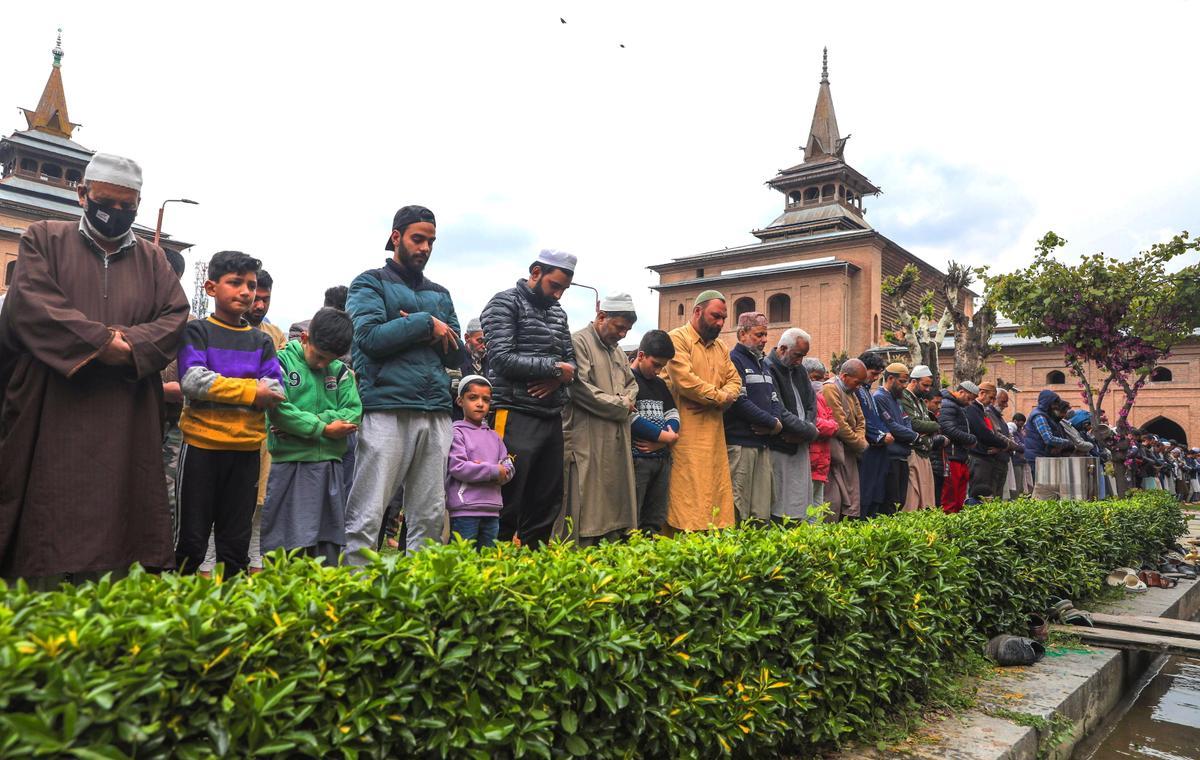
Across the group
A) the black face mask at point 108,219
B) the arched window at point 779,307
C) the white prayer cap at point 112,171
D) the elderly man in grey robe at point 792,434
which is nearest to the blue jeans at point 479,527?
the elderly man in grey robe at point 792,434

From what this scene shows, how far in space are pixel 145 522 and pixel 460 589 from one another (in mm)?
1793

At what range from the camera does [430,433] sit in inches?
169

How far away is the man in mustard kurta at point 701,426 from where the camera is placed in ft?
18.6

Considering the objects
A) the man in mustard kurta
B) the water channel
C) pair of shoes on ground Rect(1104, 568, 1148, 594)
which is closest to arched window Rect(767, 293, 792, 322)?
pair of shoes on ground Rect(1104, 568, 1148, 594)

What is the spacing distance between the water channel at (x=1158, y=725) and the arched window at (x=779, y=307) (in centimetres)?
4352

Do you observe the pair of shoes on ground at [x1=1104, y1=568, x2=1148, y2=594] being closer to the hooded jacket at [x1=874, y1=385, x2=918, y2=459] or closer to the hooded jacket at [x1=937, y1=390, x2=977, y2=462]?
the hooded jacket at [x1=937, y1=390, x2=977, y2=462]

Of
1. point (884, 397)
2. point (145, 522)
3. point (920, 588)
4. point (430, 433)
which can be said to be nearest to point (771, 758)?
point (920, 588)

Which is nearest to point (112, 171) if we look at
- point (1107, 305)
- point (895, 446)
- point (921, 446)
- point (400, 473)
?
point (400, 473)

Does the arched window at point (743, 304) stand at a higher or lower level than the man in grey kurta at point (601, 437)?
higher

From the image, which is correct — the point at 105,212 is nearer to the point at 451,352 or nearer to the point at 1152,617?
the point at 451,352

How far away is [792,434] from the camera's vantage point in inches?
251

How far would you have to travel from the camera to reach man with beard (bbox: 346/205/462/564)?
163 inches

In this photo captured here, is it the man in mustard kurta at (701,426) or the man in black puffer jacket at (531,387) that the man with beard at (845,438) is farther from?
the man in black puffer jacket at (531,387)

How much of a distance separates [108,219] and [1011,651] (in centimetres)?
522
